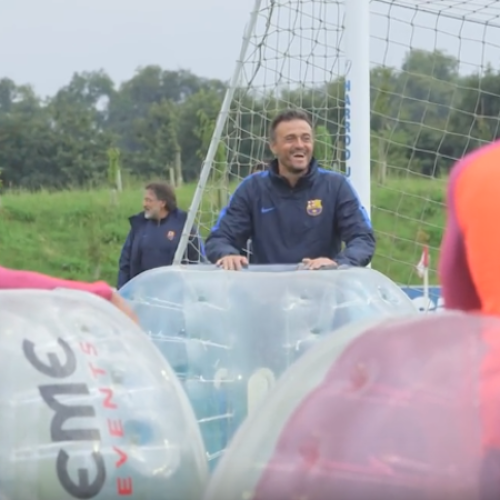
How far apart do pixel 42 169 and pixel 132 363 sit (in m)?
36.9

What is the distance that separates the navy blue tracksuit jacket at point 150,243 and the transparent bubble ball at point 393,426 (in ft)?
21.3

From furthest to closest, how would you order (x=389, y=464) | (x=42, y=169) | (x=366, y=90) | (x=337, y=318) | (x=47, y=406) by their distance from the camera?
(x=42, y=169) < (x=366, y=90) < (x=337, y=318) < (x=47, y=406) < (x=389, y=464)

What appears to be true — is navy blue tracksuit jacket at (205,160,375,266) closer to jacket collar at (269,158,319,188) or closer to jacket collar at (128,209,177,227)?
jacket collar at (269,158,319,188)

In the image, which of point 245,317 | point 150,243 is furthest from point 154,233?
point 245,317

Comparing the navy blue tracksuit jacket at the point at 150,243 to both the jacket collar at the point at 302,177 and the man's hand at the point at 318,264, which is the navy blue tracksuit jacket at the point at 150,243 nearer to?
the jacket collar at the point at 302,177

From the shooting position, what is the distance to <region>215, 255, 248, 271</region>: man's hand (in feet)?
14.0

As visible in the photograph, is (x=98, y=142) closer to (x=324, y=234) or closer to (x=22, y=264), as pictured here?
(x=22, y=264)

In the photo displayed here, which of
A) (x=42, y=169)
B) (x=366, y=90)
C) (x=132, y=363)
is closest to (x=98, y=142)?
(x=42, y=169)

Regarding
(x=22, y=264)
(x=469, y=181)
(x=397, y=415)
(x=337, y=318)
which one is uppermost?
(x=469, y=181)

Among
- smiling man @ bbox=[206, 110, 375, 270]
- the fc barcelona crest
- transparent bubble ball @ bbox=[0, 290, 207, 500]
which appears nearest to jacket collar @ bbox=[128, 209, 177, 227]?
smiling man @ bbox=[206, 110, 375, 270]

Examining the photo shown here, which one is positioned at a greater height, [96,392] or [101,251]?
[96,392]

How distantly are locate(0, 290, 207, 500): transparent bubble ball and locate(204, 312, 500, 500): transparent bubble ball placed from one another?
0.54 m

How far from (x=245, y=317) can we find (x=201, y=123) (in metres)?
29.1

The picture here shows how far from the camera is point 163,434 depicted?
2.39 meters
